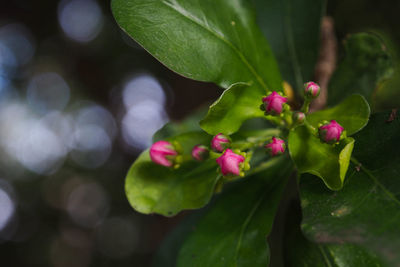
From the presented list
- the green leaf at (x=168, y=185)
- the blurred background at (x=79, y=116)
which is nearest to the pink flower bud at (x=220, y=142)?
the green leaf at (x=168, y=185)

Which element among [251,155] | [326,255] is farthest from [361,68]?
[326,255]

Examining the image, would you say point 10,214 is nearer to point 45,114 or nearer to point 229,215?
point 45,114

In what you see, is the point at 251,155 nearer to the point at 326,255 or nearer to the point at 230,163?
the point at 230,163

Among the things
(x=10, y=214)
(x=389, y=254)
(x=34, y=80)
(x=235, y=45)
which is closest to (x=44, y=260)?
(x=10, y=214)

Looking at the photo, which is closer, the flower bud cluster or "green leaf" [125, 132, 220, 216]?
the flower bud cluster

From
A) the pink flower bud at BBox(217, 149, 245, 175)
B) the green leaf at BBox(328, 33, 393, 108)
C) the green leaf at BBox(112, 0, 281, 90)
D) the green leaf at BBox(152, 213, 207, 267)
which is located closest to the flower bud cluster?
the pink flower bud at BBox(217, 149, 245, 175)

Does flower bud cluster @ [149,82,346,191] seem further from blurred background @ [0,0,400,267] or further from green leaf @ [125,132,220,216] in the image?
blurred background @ [0,0,400,267]
